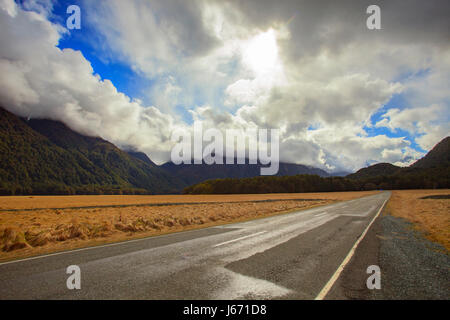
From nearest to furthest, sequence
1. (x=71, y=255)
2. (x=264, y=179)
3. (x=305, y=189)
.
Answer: (x=71, y=255), (x=305, y=189), (x=264, y=179)

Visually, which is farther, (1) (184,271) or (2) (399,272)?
(2) (399,272)

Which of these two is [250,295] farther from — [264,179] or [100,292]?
[264,179]

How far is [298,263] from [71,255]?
838 centimetres

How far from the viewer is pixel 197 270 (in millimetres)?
5875

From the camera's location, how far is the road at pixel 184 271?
4.53 m

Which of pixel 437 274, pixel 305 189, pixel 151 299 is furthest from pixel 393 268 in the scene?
pixel 305 189

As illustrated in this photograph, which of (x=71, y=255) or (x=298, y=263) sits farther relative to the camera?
(x=71, y=255)

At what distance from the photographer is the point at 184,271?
5.79 m

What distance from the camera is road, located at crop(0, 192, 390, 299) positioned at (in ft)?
14.9

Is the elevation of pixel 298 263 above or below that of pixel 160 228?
above

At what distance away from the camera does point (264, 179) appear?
459 ft
